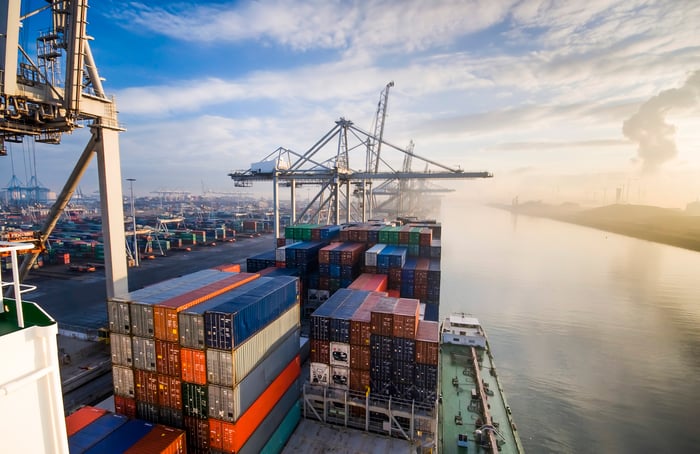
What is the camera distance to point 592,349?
106ft

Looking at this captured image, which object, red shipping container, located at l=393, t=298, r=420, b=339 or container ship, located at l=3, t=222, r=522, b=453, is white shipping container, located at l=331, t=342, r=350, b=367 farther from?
red shipping container, located at l=393, t=298, r=420, b=339

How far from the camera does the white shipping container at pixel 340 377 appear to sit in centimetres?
1775

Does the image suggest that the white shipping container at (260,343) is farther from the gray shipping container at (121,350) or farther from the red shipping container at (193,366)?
the gray shipping container at (121,350)

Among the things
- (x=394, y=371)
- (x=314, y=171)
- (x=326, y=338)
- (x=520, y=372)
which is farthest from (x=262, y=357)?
(x=314, y=171)

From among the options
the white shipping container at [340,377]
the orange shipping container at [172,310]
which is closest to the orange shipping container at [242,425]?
the white shipping container at [340,377]

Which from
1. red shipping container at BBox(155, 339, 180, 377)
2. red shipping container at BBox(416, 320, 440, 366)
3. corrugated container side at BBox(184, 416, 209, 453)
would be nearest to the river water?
red shipping container at BBox(416, 320, 440, 366)

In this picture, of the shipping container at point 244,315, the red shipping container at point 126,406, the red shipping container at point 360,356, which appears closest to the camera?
the shipping container at point 244,315

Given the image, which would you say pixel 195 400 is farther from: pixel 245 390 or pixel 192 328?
pixel 192 328

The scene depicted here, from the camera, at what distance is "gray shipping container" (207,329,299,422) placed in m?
13.0

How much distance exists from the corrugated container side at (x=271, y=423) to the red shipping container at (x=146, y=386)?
179 inches

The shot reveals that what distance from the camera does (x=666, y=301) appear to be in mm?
50344

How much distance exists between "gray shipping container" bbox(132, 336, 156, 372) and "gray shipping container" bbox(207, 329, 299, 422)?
3.03m

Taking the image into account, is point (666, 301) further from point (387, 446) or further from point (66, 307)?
point (66, 307)

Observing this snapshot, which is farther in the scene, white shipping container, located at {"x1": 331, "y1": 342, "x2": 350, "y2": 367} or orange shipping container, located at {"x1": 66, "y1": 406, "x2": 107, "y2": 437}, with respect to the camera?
white shipping container, located at {"x1": 331, "y1": 342, "x2": 350, "y2": 367}
